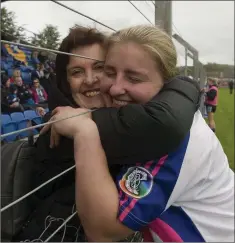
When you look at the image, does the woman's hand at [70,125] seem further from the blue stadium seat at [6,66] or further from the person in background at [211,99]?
the person in background at [211,99]

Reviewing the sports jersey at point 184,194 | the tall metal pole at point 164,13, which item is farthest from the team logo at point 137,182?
the tall metal pole at point 164,13

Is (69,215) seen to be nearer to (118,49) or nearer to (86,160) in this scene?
(86,160)

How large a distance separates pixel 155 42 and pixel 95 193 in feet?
1.53

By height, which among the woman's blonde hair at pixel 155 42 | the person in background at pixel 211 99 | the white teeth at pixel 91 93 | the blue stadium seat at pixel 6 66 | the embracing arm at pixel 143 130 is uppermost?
the blue stadium seat at pixel 6 66

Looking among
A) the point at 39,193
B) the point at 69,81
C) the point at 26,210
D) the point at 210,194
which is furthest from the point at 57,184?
the point at 210,194

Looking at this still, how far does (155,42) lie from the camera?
955 mm

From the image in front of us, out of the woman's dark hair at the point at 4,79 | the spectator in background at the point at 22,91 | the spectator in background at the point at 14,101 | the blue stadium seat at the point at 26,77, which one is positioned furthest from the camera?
the woman's dark hair at the point at 4,79

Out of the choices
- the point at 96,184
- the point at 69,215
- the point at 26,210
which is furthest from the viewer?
the point at 26,210

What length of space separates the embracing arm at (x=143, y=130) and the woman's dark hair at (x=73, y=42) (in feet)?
1.63

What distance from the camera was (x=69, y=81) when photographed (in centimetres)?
137

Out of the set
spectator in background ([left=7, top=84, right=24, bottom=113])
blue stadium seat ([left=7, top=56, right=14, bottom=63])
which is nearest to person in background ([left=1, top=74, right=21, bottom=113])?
spectator in background ([left=7, top=84, right=24, bottom=113])

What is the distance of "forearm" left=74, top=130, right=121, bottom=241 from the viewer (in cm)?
80

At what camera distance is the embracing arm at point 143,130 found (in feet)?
2.79

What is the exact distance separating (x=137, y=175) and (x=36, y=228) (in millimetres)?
575
